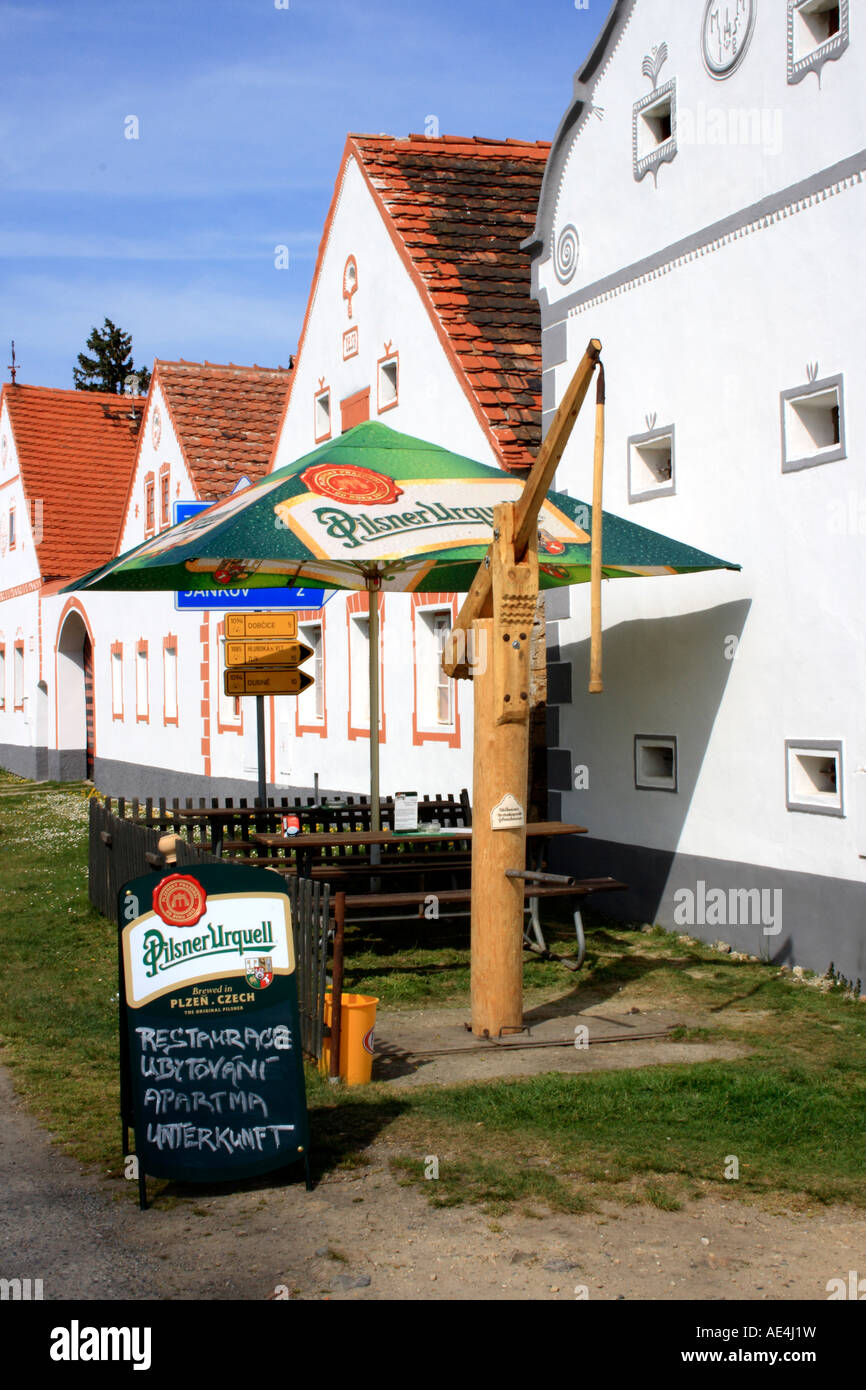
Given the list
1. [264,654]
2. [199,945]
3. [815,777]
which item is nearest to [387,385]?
[264,654]

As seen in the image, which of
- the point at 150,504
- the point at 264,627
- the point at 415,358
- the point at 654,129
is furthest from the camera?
the point at 150,504

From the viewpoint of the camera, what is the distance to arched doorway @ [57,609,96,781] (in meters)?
33.5

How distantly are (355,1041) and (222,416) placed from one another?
21.2 metres

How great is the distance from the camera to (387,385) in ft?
57.3

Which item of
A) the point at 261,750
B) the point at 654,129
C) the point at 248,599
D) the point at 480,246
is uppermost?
the point at 480,246

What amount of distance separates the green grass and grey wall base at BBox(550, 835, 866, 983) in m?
0.25

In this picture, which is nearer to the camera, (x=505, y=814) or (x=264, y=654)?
(x=505, y=814)

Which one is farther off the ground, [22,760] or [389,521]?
[389,521]

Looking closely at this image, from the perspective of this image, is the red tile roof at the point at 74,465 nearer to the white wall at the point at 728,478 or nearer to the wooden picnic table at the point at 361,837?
the white wall at the point at 728,478

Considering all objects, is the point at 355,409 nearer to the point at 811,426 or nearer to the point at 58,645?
the point at 811,426

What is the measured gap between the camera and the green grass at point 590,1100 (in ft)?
18.8

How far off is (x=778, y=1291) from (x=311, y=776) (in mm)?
15331

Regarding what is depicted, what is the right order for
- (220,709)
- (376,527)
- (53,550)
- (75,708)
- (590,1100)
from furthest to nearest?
(53,550)
(75,708)
(220,709)
(376,527)
(590,1100)

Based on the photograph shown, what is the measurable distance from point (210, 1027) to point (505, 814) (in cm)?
261
